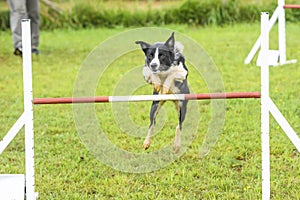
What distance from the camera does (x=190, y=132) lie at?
4.96 metres

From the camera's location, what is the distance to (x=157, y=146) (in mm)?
4914

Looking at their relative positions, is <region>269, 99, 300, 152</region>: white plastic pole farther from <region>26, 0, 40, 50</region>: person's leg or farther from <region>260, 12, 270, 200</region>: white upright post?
<region>26, 0, 40, 50</region>: person's leg

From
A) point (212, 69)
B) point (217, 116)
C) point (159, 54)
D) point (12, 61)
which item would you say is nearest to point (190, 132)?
point (217, 116)

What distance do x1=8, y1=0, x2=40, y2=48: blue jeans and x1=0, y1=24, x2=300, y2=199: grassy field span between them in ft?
1.90

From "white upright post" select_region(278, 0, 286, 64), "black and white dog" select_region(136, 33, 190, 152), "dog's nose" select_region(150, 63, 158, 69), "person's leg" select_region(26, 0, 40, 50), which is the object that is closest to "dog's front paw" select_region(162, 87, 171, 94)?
"black and white dog" select_region(136, 33, 190, 152)

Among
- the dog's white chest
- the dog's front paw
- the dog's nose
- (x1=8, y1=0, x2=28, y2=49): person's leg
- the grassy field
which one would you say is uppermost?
the dog's nose

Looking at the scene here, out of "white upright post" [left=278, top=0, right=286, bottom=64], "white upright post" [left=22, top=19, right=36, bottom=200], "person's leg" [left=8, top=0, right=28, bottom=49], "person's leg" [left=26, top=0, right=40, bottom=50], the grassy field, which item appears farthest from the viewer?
"person's leg" [left=26, top=0, right=40, bottom=50]

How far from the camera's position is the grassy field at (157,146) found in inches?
159

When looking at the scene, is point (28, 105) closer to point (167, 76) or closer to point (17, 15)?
point (167, 76)

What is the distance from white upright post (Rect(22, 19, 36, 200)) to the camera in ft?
11.2

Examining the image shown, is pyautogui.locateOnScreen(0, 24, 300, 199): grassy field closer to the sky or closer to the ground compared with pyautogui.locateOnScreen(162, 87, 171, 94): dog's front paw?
closer to the ground

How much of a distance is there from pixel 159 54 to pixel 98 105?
2885mm

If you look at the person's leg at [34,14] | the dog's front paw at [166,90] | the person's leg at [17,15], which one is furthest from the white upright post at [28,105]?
the person's leg at [34,14]

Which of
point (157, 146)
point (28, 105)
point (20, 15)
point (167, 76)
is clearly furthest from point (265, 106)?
point (20, 15)
